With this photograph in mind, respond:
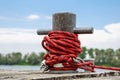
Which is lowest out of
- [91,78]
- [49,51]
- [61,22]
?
[91,78]

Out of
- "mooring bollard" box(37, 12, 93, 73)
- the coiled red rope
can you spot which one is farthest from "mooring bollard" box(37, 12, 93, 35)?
the coiled red rope

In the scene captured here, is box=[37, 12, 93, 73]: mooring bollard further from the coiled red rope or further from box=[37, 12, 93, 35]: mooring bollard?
the coiled red rope

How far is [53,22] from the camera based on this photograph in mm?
6090

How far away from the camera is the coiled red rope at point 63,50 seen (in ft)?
18.9

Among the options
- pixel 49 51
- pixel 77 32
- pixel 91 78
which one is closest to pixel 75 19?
pixel 77 32

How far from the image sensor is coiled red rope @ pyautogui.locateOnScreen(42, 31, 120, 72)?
575cm

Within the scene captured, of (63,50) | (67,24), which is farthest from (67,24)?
(63,50)

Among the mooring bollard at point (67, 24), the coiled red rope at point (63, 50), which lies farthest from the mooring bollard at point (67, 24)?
the coiled red rope at point (63, 50)

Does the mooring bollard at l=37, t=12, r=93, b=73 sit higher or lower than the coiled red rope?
higher

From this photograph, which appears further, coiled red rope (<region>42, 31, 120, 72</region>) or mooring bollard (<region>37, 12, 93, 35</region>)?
mooring bollard (<region>37, 12, 93, 35</region>)

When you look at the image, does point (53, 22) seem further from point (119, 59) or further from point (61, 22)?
point (119, 59)

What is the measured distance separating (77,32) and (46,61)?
65 cm

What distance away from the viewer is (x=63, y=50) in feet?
18.9

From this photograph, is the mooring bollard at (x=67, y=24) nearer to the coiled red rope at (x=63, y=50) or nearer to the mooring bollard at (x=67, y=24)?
the mooring bollard at (x=67, y=24)
